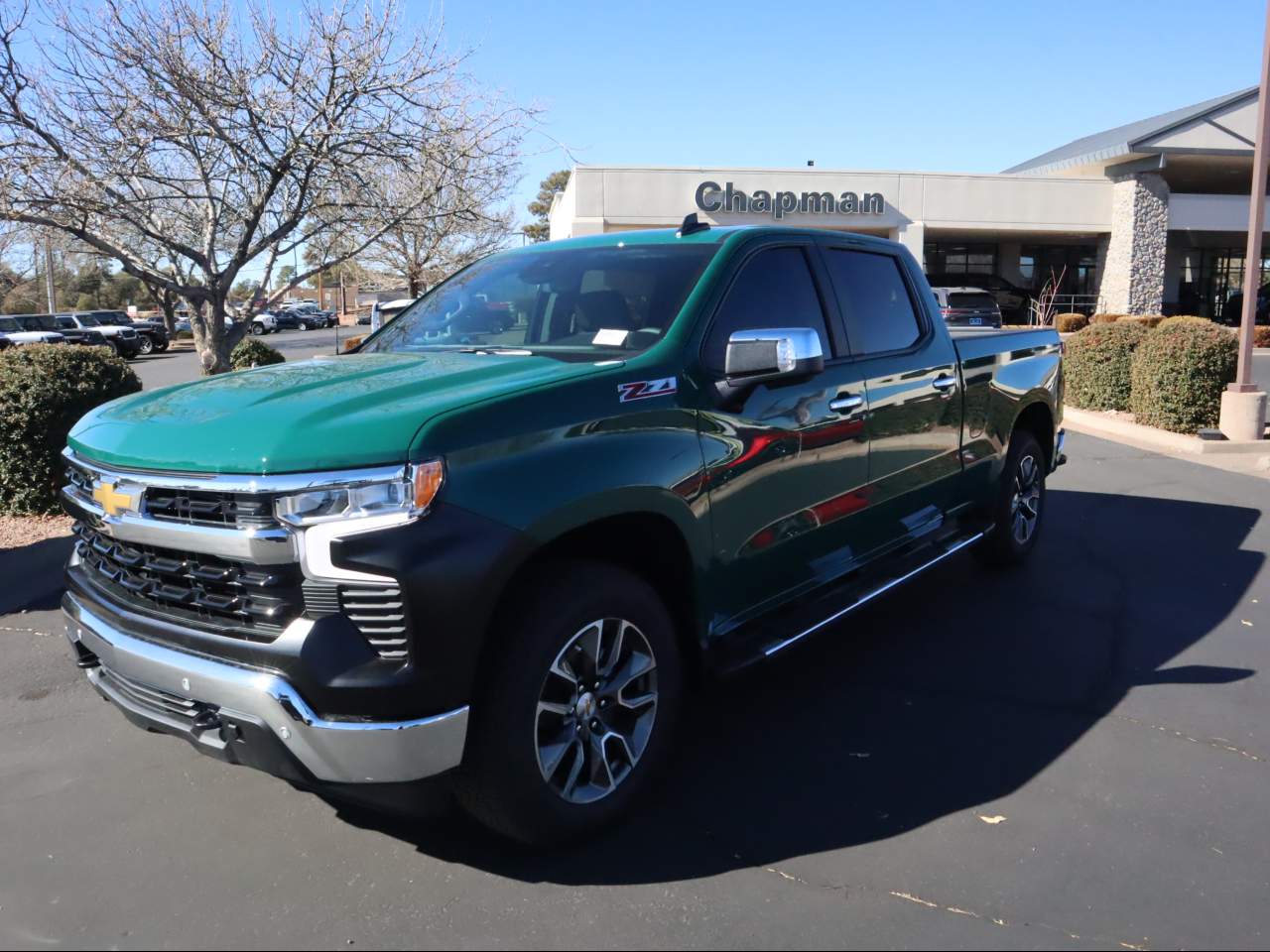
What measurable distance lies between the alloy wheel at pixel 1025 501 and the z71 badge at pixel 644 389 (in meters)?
3.52

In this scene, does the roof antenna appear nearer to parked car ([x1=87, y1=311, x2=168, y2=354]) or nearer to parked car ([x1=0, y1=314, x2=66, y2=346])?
parked car ([x1=0, y1=314, x2=66, y2=346])

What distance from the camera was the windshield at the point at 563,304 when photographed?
3.87 m

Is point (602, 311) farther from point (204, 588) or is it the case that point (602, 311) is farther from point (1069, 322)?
point (1069, 322)

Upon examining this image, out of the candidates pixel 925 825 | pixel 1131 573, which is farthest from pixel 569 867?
pixel 1131 573

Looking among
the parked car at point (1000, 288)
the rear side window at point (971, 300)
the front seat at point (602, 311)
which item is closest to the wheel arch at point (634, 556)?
the front seat at point (602, 311)

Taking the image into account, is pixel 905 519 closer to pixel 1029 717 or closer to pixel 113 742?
pixel 1029 717

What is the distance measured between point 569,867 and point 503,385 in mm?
1522

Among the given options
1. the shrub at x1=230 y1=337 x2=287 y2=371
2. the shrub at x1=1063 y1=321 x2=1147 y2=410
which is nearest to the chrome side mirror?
the shrub at x1=230 y1=337 x2=287 y2=371

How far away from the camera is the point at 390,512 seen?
268cm

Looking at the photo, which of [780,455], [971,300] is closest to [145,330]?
[971,300]

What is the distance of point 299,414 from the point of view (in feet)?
9.62

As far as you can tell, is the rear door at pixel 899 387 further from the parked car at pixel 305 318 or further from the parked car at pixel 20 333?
the parked car at pixel 305 318

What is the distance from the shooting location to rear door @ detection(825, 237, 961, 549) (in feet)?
15.2

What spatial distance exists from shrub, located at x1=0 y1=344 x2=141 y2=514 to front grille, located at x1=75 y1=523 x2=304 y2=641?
501cm
